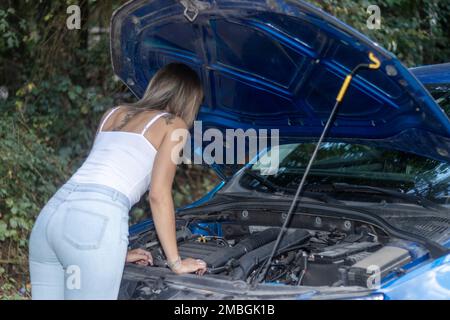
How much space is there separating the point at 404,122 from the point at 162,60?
4.90 feet

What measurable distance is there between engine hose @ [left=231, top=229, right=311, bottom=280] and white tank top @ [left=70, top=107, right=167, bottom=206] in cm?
62

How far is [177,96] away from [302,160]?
1.55 metres

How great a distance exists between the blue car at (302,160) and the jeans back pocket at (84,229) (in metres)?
0.41

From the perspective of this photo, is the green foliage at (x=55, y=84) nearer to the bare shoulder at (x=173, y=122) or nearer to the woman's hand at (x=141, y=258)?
the woman's hand at (x=141, y=258)

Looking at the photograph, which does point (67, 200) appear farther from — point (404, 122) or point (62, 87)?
point (62, 87)

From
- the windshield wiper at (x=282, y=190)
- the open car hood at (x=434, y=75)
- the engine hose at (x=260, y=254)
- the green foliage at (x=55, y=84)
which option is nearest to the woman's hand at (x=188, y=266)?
the engine hose at (x=260, y=254)

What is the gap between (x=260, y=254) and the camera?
3.53m

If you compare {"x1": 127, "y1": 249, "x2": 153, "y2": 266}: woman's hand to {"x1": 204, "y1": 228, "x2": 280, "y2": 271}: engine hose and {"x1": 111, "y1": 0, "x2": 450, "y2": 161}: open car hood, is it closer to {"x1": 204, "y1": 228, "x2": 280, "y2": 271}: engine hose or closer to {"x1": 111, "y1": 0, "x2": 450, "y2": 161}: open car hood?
{"x1": 204, "y1": 228, "x2": 280, "y2": 271}: engine hose

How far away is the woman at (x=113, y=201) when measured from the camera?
2967mm
